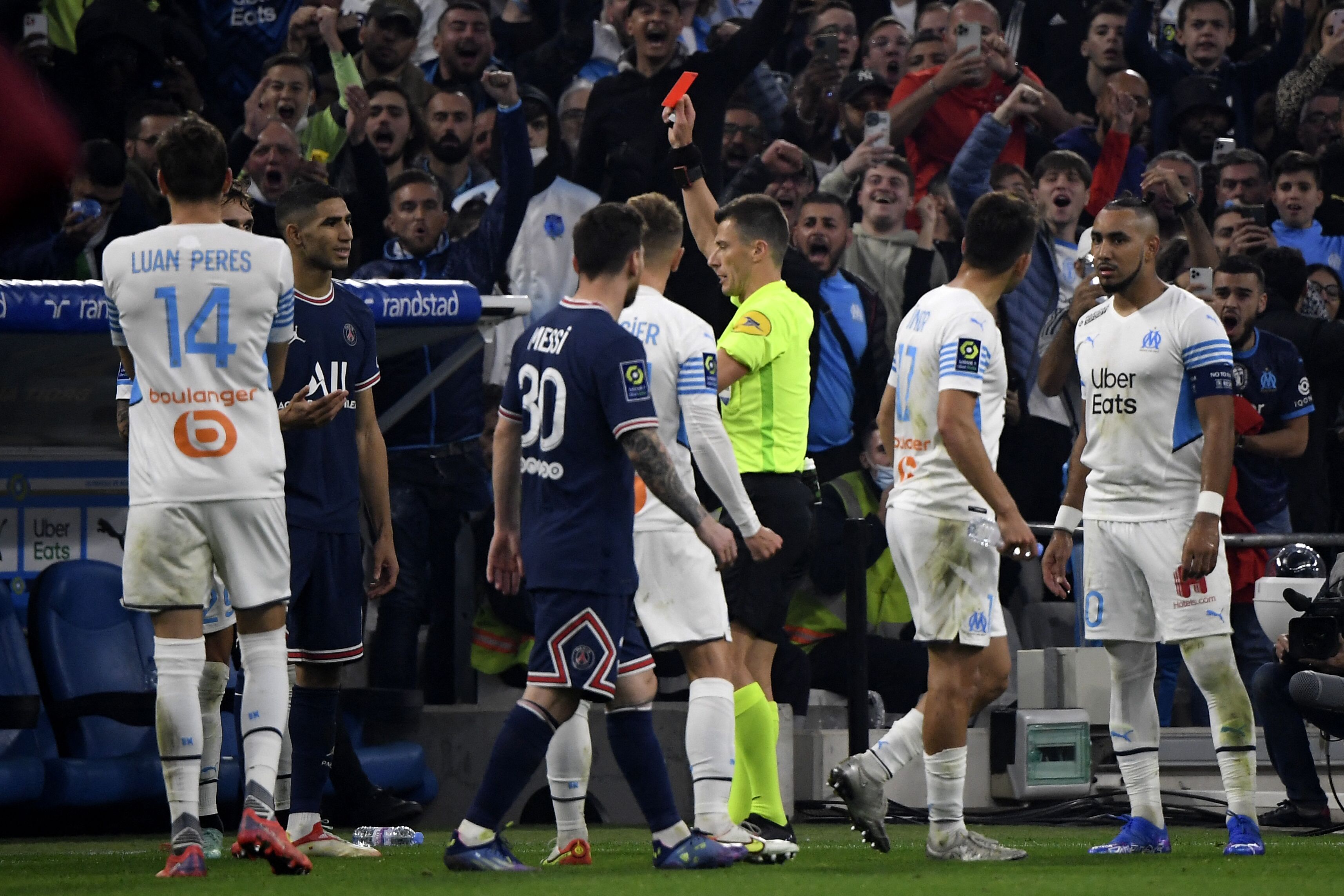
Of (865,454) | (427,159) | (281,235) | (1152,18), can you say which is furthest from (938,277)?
(281,235)

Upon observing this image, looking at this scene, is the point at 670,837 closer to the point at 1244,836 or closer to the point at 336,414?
the point at 336,414

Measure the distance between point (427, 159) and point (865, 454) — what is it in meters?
3.44

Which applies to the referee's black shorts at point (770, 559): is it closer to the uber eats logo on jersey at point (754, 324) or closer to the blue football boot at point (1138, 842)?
the uber eats logo on jersey at point (754, 324)

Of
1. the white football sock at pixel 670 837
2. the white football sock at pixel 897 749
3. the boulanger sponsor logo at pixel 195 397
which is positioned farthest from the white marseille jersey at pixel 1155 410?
the boulanger sponsor logo at pixel 195 397

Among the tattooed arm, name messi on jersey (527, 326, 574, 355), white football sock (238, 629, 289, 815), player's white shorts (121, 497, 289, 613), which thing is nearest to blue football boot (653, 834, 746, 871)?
the tattooed arm

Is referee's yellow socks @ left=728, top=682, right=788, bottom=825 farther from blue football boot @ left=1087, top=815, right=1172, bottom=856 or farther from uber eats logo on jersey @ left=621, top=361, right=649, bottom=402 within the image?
uber eats logo on jersey @ left=621, top=361, right=649, bottom=402

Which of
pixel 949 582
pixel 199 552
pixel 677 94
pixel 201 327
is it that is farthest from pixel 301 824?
pixel 677 94

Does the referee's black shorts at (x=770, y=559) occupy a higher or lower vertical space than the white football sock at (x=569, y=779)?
higher

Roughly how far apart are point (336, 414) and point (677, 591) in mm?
1356

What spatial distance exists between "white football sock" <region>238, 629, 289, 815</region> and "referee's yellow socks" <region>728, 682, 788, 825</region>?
179cm

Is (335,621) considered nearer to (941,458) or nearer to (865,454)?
(941,458)

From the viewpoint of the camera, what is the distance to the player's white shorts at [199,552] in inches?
219

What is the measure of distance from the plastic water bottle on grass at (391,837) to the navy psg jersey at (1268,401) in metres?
4.93

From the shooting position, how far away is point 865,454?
413 inches
